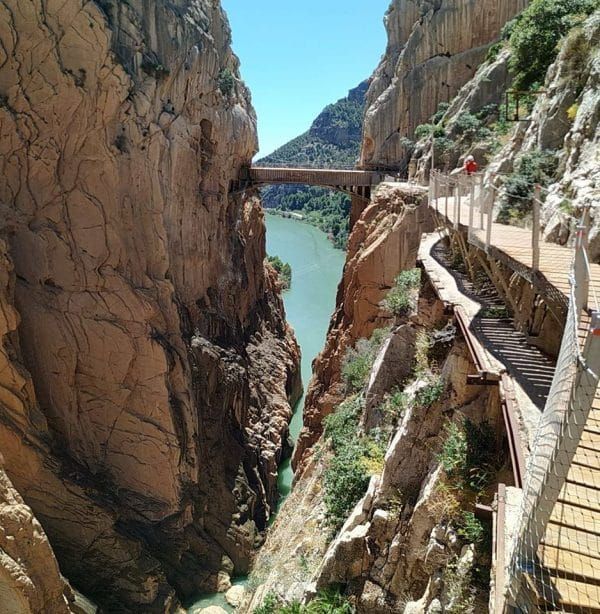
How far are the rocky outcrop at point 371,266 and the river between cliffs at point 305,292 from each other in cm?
539

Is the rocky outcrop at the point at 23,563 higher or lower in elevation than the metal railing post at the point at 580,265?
lower

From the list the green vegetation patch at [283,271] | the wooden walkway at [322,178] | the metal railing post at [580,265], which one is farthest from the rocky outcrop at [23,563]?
the green vegetation patch at [283,271]

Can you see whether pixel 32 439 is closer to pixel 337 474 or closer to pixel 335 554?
pixel 337 474

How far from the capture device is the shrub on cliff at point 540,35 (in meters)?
13.4

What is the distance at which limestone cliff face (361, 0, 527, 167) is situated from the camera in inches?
901

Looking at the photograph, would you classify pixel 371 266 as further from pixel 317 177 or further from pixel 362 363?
pixel 317 177

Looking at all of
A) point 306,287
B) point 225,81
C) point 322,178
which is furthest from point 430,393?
point 306,287

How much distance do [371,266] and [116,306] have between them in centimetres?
766

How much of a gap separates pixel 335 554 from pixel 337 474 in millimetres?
2052

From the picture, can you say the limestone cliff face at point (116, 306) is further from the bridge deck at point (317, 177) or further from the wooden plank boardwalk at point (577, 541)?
the wooden plank boardwalk at point (577, 541)

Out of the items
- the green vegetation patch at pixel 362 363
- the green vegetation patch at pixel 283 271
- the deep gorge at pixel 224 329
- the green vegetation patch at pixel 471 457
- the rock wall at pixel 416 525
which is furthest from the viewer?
the green vegetation patch at pixel 283 271

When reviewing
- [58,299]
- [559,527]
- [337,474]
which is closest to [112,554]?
[58,299]

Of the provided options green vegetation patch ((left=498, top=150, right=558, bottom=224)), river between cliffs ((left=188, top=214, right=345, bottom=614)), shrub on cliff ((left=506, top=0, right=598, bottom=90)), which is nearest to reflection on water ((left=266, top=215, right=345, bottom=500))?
river between cliffs ((left=188, top=214, right=345, bottom=614))

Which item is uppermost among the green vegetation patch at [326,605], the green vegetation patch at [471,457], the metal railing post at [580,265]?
the metal railing post at [580,265]
